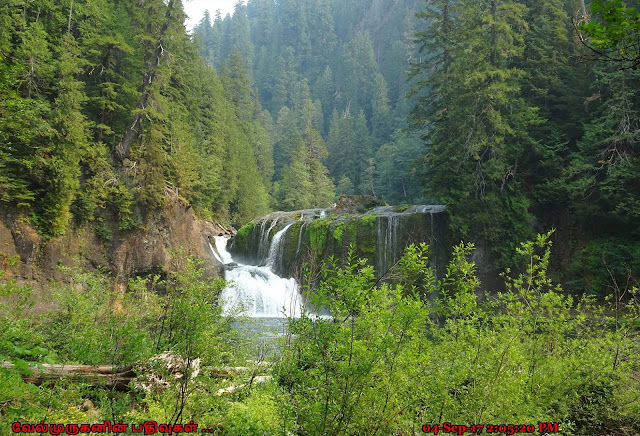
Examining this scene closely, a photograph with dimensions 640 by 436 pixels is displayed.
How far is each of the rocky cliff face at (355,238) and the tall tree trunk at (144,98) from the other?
9743 millimetres

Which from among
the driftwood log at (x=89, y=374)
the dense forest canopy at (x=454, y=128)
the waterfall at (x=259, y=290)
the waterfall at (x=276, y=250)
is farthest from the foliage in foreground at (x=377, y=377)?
the waterfall at (x=276, y=250)

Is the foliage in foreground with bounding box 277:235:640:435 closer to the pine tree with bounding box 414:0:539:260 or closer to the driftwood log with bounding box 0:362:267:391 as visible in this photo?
the driftwood log with bounding box 0:362:267:391

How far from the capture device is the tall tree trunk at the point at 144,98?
17472 millimetres

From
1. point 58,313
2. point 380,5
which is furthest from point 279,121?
point 58,313

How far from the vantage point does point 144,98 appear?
17766mm

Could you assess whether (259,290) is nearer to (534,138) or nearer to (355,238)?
(355,238)

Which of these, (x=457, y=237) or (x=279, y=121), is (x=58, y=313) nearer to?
(x=457, y=237)

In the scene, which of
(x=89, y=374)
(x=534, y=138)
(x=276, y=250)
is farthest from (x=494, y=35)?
(x=89, y=374)

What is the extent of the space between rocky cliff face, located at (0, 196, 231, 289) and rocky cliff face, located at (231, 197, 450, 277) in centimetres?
361

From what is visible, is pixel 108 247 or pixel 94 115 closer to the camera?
pixel 108 247

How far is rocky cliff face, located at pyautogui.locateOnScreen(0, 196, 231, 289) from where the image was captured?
13.0 meters

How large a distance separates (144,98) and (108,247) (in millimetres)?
7119

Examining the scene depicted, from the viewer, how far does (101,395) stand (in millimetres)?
4289

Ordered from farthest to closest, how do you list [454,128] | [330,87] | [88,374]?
[330,87]
[454,128]
[88,374]
